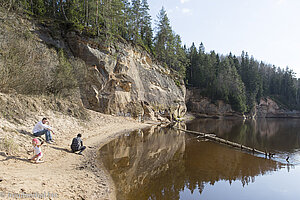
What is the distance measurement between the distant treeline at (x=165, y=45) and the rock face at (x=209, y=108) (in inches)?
81.8

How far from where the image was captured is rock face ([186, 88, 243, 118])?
55656 mm

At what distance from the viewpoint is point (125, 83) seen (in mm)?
28984

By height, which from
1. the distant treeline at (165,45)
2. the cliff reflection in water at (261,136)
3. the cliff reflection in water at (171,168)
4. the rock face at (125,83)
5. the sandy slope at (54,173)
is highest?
the distant treeline at (165,45)

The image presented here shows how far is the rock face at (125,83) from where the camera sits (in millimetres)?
24344

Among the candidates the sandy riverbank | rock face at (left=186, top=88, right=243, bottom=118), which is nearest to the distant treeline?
rock face at (left=186, top=88, right=243, bottom=118)

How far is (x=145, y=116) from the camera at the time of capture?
32062mm

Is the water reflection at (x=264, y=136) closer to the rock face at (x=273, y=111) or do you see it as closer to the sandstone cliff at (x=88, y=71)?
the sandstone cliff at (x=88, y=71)

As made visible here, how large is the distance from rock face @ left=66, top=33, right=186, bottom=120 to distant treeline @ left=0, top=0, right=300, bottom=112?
3052 millimetres

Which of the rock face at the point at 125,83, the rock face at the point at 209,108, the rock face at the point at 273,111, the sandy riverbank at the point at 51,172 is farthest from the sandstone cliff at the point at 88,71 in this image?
the rock face at the point at 273,111

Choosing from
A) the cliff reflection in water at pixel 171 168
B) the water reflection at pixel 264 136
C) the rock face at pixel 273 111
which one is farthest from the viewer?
the rock face at pixel 273 111

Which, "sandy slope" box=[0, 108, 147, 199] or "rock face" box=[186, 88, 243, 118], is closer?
"sandy slope" box=[0, 108, 147, 199]

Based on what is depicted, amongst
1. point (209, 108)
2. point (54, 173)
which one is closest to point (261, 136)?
point (54, 173)

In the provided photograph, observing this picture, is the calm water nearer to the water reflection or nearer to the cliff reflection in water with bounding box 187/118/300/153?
the water reflection

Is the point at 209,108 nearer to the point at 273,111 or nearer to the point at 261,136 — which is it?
the point at 261,136
